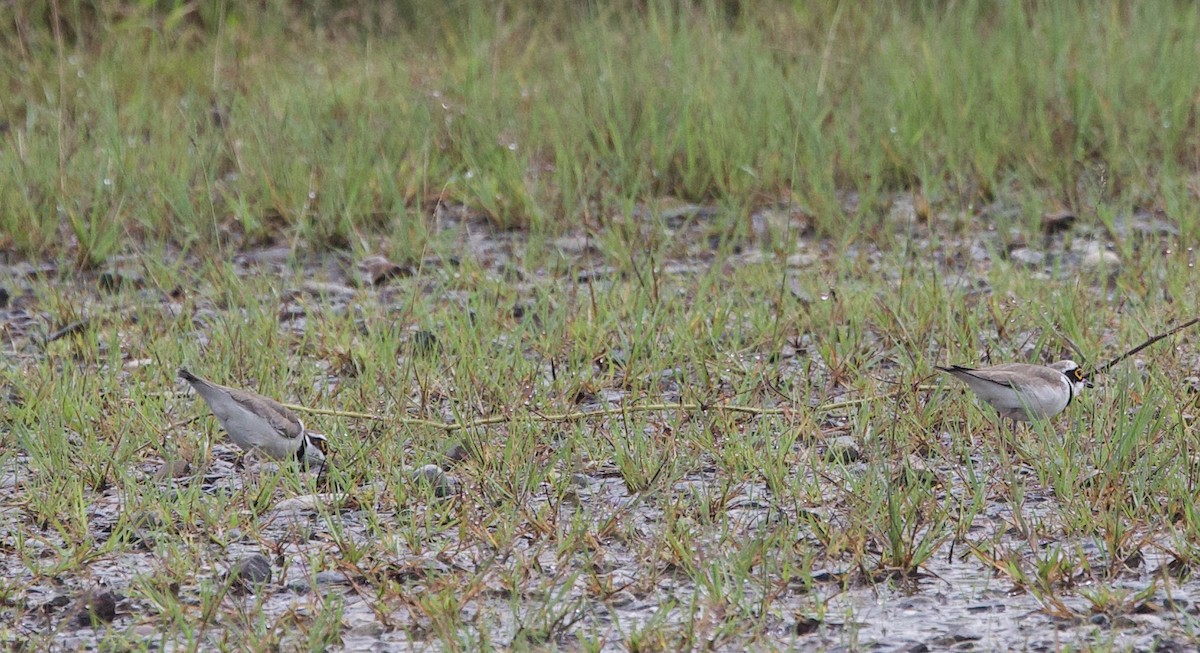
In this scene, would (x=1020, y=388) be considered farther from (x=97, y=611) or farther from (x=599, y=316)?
(x=97, y=611)

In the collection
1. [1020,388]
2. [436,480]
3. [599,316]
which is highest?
[1020,388]

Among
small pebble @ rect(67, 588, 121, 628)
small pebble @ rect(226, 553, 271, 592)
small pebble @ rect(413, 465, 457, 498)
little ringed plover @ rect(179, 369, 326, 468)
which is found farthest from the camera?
little ringed plover @ rect(179, 369, 326, 468)

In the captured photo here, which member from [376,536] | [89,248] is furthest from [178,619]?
[89,248]

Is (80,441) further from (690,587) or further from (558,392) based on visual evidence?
(690,587)

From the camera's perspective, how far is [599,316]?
5.26 meters

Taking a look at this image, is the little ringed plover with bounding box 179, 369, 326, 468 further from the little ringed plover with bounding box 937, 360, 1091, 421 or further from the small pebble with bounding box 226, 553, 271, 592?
the little ringed plover with bounding box 937, 360, 1091, 421

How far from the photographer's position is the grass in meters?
3.42

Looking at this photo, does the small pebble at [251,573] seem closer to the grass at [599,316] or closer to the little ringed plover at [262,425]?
the grass at [599,316]

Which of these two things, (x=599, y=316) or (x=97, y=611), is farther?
(x=599, y=316)

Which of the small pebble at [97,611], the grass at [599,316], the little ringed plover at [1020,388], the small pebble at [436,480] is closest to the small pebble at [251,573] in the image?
the grass at [599,316]

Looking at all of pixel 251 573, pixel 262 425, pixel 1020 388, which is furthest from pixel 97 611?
pixel 1020 388

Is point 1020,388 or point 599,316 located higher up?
point 1020,388

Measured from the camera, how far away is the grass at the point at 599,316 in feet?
11.2

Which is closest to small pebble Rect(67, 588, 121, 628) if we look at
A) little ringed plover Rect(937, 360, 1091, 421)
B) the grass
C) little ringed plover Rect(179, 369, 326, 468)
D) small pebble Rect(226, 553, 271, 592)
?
the grass
